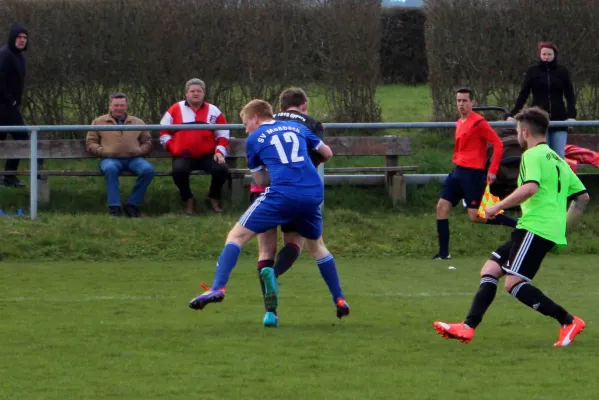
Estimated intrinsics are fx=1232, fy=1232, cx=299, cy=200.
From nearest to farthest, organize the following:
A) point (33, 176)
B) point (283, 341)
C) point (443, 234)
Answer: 1. point (283, 341)
2. point (443, 234)
3. point (33, 176)

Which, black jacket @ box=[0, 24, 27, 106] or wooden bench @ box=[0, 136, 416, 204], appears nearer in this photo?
wooden bench @ box=[0, 136, 416, 204]

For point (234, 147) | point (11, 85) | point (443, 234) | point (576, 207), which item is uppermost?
point (11, 85)

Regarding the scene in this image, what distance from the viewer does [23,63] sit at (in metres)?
15.5

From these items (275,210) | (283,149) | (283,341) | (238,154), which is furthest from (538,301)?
(238,154)

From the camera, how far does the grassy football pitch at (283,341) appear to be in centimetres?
646

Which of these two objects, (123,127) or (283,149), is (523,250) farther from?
(123,127)

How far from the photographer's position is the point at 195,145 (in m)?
14.6

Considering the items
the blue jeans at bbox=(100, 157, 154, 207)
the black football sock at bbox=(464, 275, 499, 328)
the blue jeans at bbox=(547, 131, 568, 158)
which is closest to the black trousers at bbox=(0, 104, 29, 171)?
the blue jeans at bbox=(100, 157, 154, 207)

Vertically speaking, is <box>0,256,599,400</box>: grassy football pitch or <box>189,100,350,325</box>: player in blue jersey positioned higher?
<box>189,100,350,325</box>: player in blue jersey

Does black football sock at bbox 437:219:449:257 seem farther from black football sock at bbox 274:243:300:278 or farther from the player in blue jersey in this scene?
the player in blue jersey

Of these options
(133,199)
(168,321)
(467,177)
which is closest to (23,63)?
(133,199)

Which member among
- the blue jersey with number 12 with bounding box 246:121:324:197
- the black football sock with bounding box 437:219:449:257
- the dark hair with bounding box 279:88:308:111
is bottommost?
the black football sock with bounding box 437:219:449:257

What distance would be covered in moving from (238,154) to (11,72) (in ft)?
10.1

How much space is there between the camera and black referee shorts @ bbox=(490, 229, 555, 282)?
775 centimetres
